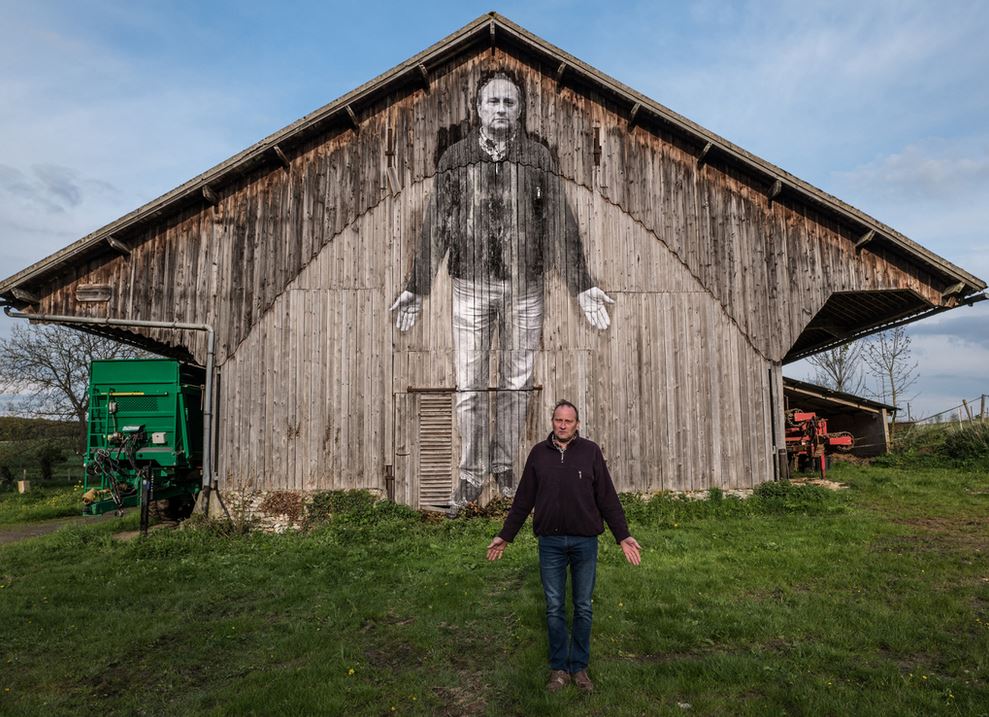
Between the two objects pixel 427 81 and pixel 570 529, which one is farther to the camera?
pixel 427 81

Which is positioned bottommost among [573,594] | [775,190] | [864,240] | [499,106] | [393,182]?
[573,594]

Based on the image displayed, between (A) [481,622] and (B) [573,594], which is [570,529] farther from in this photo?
(A) [481,622]

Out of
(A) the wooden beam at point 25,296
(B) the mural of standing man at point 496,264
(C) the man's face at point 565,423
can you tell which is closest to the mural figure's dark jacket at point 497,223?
(B) the mural of standing man at point 496,264

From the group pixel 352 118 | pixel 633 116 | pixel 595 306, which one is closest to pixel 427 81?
pixel 352 118

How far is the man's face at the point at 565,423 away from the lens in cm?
526

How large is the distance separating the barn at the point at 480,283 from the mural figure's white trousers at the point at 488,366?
0.15ft

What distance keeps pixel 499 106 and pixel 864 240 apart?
7.93m

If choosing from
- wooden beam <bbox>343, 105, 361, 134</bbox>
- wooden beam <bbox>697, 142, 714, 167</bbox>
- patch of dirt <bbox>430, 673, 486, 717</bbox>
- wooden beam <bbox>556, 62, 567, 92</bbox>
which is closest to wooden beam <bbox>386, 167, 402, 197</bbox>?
wooden beam <bbox>343, 105, 361, 134</bbox>

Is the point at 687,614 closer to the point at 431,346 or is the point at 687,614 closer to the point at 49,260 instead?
the point at 431,346

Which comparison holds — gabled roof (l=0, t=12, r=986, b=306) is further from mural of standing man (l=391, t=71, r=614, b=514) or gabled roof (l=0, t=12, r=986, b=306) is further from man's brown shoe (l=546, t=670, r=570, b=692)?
man's brown shoe (l=546, t=670, r=570, b=692)

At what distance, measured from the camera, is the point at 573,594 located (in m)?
5.18

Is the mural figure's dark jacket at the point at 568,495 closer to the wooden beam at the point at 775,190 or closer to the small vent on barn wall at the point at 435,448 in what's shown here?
the small vent on barn wall at the point at 435,448

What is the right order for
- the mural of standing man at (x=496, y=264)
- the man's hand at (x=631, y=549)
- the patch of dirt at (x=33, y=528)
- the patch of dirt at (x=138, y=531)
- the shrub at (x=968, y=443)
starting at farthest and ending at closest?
the shrub at (x=968, y=443) → the patch of dirt at (x=33, y=528) → the mural of standing man at (x=496, y=264) → the patch of dirt at (x=138, y=531) → the man's hand at (x=631, y=549)

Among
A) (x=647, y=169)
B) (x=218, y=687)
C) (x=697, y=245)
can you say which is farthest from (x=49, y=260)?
(x=697, y=245)
